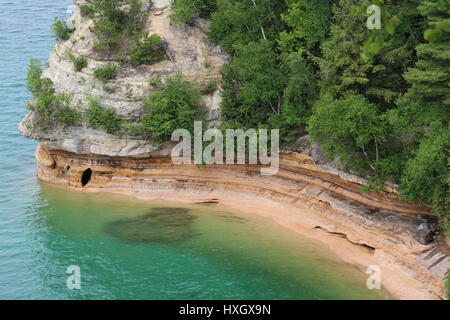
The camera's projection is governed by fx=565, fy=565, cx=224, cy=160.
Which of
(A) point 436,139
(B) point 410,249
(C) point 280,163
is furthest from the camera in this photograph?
(C) point 280,163

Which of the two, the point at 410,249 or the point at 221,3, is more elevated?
the point at 221,3

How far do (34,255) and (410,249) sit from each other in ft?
68.3

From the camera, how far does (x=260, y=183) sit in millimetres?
36438

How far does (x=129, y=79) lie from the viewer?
38.5 meters

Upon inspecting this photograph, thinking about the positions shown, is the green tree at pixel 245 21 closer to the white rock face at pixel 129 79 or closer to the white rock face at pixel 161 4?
the white rock face at pixel 129 79

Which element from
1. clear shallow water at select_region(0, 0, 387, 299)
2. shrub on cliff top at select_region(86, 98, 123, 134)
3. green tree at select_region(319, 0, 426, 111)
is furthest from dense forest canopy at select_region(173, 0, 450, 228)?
shrub on cliff top at select_region(86, 98, 123, 134)

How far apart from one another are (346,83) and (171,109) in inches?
485

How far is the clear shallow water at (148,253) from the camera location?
28.6 m

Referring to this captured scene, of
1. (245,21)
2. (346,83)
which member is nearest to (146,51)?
(245,21)

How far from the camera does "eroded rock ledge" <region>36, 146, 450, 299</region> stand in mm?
28469

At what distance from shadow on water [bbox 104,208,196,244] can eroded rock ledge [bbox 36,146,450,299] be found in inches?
77.4

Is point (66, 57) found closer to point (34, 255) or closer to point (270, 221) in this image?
A: point (34, 255)

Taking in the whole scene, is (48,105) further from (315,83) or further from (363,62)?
(363,62)

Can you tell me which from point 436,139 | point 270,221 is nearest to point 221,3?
point 270,221
